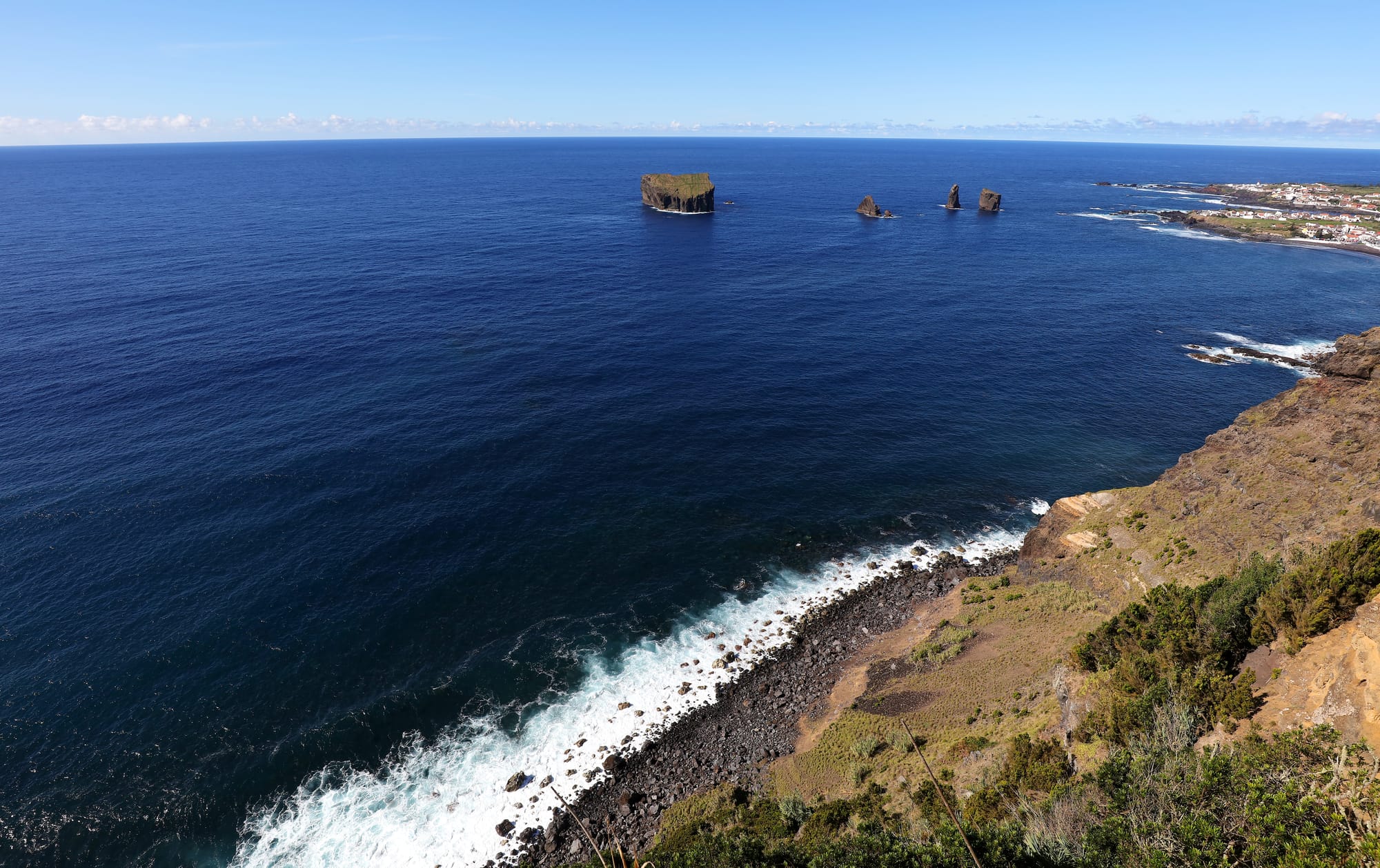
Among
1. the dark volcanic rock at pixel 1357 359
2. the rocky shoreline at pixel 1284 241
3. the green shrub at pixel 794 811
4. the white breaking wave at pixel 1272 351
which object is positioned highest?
the rocky shoreline at pixel 1284 241

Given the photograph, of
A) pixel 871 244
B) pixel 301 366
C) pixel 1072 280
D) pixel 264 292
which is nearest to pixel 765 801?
pixel 301 366

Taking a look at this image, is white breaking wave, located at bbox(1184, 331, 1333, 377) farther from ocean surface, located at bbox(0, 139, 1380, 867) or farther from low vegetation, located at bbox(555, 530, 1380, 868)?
low vegetation, located at bbox(555, 530, 1380, 868)

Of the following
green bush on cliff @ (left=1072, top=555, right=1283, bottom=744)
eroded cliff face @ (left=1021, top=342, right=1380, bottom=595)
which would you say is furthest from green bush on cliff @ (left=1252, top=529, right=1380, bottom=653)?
eroded cliff face @ (left=1021, top=342, right=1380, bottom=595)

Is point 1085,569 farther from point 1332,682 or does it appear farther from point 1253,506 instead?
point 1332,682

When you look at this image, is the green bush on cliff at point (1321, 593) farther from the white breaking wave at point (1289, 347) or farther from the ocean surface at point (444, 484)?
the white breaking wave at point (1289, 347)

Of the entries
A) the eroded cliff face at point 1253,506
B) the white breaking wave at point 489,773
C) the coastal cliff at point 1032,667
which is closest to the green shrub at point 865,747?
the coastal cliff at point 1032,667

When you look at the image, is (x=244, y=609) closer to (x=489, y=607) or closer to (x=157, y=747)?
(x=157, y=747)
